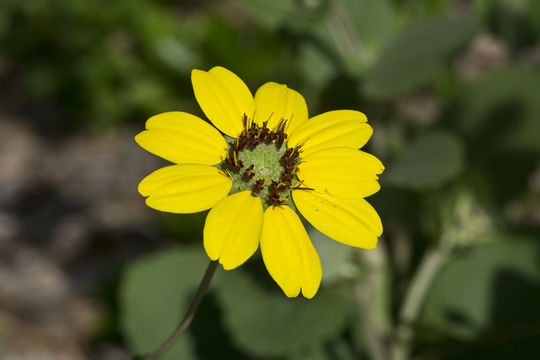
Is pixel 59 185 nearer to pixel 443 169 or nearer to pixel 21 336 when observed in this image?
pixel 21 336

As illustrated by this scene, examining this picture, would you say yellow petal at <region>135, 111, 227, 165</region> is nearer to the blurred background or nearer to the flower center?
the flower center

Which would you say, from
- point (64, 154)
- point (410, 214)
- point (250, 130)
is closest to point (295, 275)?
point (250, 130)

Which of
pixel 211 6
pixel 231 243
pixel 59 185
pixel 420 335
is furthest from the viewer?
pixel 211 6

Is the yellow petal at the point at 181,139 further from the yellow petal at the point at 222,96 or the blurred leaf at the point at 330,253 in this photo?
the blurred leaf at the point at 330,253

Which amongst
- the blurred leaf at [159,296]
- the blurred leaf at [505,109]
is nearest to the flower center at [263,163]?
the blurred leaf at [159,296]

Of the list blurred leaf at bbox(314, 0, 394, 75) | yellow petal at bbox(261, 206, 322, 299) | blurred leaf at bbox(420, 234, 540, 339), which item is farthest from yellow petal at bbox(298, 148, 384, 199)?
blurred leaf at bbox(314, 0, 394, 75)

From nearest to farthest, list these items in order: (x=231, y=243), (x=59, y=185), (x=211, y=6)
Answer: (x=231, y=243) → (x=59, y=185) → (x=211, y=6)

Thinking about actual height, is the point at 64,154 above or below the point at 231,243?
above
